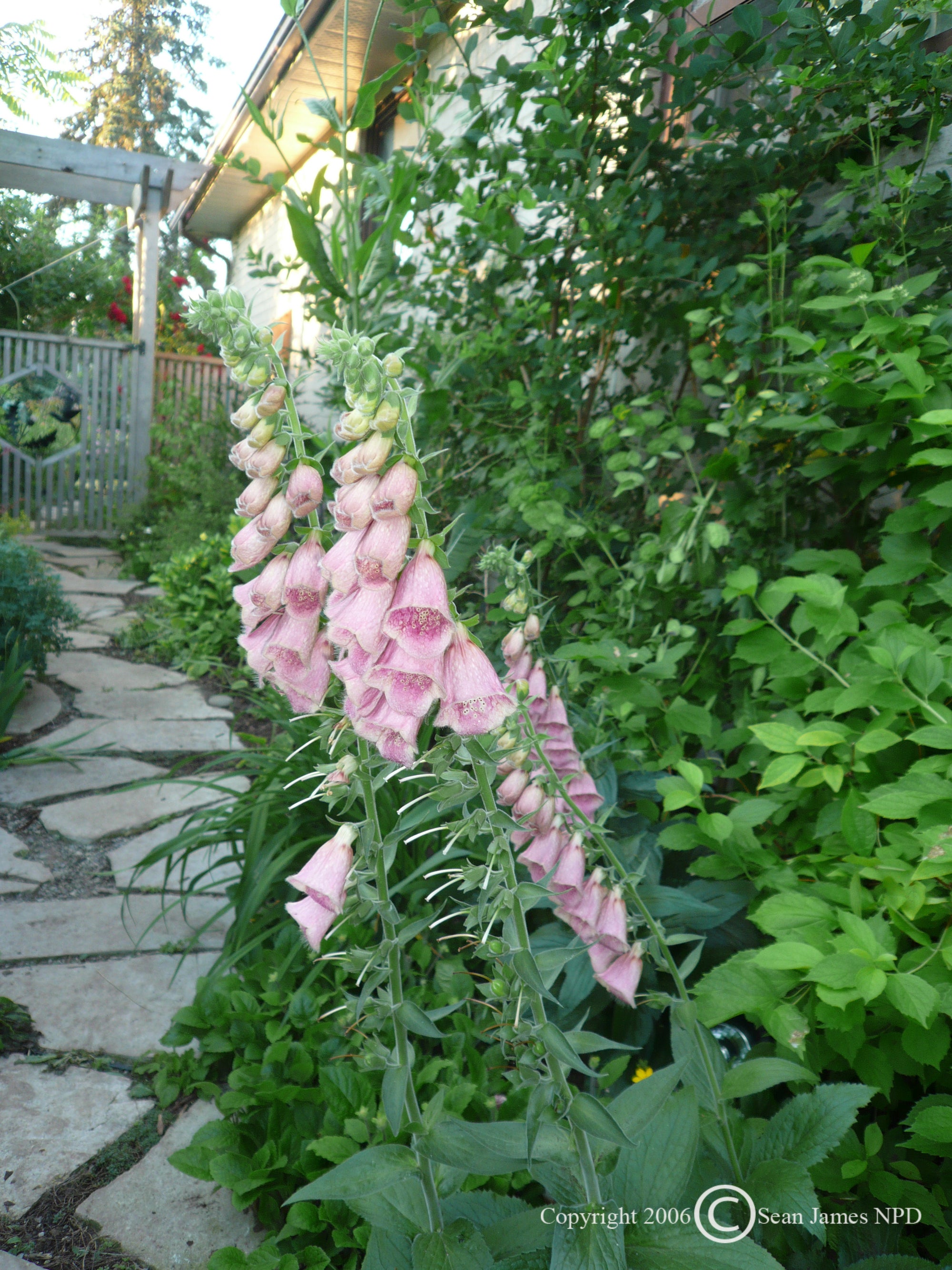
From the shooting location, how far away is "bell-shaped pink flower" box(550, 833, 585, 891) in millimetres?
1245

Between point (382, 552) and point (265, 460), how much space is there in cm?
23

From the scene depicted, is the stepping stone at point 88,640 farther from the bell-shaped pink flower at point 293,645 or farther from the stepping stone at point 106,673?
the bell-shaped pink flower at point 293,645

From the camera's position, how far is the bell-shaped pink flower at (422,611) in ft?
2.75

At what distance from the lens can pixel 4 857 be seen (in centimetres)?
269

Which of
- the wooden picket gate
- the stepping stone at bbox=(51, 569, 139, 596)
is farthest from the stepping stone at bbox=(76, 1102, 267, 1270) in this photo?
the wooden picket gate

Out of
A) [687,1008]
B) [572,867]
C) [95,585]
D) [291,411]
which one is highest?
[291,411]

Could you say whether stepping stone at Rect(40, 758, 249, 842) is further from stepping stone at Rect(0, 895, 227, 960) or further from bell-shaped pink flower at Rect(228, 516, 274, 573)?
bell-shaped pink flower at Rect(228, 516, 274, 573)

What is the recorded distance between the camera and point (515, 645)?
149cm

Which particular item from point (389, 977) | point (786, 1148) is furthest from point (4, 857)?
point (786, 1148)

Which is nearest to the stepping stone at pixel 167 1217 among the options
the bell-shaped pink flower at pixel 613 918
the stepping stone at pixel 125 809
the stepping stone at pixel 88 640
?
the bell-shaped pink flower at pixel 613 918

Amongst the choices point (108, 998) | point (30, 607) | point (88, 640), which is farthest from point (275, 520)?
point (88, 640)

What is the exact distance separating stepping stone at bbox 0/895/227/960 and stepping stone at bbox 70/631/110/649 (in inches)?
110

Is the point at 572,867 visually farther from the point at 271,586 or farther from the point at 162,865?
the point at 162,865

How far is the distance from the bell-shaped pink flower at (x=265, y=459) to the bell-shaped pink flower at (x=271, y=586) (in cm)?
11
